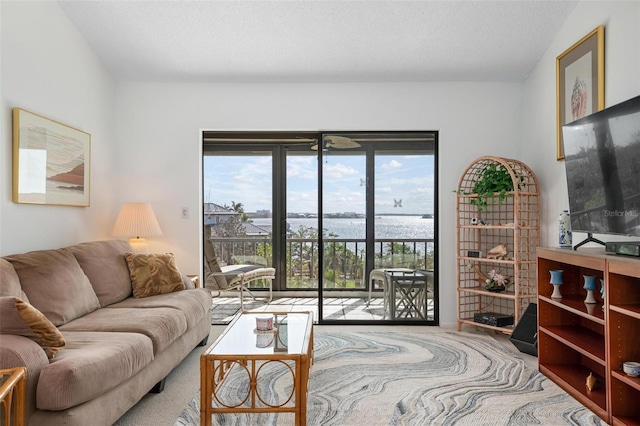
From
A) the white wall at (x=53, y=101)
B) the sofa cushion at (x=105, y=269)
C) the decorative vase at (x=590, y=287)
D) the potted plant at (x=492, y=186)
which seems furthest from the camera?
the potted plant at (x=492, y=186)

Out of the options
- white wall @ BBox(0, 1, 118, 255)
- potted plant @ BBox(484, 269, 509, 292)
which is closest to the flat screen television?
potted plant @ BBox(484, 269, 509, 292)

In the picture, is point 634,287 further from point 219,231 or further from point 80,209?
point 219,231

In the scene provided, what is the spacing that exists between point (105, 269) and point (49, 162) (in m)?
0.90

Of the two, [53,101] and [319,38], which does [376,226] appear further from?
[53,101]

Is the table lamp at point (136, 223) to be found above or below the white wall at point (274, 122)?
below

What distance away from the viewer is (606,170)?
2.78 meters

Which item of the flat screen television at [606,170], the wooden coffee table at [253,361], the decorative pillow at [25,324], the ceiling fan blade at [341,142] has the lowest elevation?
the wooden coffee table at [253,361]

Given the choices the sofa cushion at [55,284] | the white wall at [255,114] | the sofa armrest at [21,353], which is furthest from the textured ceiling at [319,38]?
the sofa armrest at [21,353]

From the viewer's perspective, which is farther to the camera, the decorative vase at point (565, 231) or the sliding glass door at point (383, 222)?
the sliding glass door at point (383, 222)

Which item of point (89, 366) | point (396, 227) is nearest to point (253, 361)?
point (89, 366)

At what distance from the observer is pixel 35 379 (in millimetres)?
2051

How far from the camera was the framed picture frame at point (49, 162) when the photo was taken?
331 centimetres

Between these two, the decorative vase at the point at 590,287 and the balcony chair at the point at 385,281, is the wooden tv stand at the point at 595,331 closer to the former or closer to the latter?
the decorative vase at the point at 590,287

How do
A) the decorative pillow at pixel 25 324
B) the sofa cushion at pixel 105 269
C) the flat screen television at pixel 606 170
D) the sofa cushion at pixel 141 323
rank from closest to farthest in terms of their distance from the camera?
the decorative pillow at pixel 25 324, the flat screen television at pixel 606 170, the sofa cushion at pixel 141 323, the sofa cushion at pixel 105 269
